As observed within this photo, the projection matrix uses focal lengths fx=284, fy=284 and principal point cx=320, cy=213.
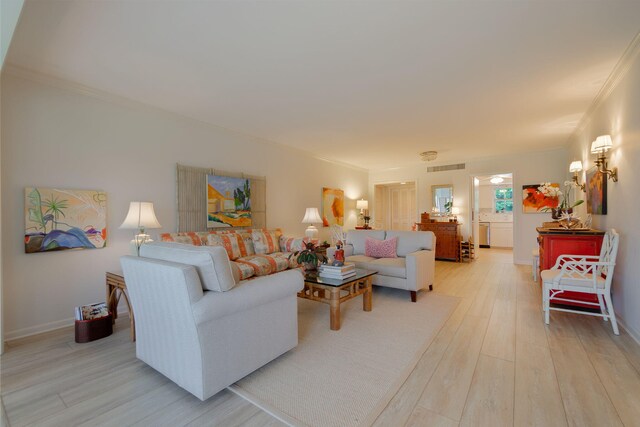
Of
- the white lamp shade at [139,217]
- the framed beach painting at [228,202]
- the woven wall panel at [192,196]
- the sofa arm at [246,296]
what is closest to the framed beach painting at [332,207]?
the framed beach painting at [228,202]

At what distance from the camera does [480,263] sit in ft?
21.3

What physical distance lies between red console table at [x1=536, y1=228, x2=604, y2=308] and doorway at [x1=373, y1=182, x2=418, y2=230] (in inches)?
220

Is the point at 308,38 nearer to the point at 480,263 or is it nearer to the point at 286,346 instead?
the point at 286,346

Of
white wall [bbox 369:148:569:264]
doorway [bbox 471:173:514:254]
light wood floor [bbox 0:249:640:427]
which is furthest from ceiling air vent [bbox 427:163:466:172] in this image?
light wood floor [bbox 0:249:640:427]

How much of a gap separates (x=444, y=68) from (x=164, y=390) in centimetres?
349

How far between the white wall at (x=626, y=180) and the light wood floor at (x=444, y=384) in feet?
1.27

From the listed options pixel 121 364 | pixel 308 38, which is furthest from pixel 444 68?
pixel 121 364

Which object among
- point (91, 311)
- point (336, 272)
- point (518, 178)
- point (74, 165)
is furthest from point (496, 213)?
point (74, 165)

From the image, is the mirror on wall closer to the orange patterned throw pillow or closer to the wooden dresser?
the wooden dresser

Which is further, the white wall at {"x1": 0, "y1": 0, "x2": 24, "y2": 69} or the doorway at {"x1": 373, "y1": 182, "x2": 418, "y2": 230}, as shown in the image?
the doorway at {"x1": 373, "y1": 182, "x2": 418, "y2": 230}

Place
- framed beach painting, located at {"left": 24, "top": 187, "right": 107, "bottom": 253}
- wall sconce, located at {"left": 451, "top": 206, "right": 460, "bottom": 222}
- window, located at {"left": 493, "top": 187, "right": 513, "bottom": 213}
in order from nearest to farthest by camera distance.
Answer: framed beach painting, located at {"left": 24, "top": 187, "right": 107, "bottom": 253} → wall sconce, located at {"left": 451, "top": 206, "right": 460, "bottom": 222} → window, located at {"left": 493, "top": 187, "right": 513, "bottom": 213}

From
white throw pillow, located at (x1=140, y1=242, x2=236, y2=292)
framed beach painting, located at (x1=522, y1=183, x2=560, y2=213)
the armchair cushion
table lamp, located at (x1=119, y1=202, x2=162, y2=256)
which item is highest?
framed beach painting, located at (x1=522, y1=183, x2=560, y2=213)

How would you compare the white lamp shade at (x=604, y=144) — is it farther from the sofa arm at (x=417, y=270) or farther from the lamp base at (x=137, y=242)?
the lamp base at (x=137, y=242)

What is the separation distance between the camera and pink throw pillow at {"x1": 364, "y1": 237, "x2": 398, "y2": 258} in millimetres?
4395
